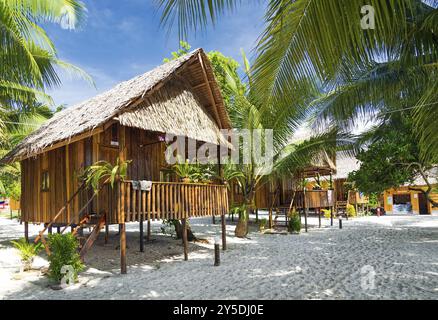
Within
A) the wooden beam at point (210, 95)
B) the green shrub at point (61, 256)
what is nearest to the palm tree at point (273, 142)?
the wooden beam at point (210, 95)

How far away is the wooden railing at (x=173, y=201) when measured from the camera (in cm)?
732

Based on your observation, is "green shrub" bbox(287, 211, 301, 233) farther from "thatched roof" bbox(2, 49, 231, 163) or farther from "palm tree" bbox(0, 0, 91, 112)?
"palm tree" bbox(0, 0, 91, 112)

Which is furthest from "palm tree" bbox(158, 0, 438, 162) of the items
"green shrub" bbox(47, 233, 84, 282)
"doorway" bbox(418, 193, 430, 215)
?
"doorway" bbox(418, 193, 430, 215)

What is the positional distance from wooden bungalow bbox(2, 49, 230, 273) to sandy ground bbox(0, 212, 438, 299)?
0.97 m

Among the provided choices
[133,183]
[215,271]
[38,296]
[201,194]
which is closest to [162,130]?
[133,183]

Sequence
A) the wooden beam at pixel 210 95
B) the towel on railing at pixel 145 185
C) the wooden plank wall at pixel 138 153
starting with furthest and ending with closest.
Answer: the wooden beam at pixel 210 95 → the wooden plank wall at pixel 138 153 → the towel on railing at pixel 145 185

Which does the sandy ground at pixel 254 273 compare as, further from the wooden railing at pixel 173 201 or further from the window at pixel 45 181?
the window at pixel 45 181

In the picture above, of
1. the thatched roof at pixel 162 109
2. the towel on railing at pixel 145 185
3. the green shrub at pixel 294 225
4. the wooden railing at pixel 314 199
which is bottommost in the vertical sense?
the green shrub at pixel 294 225

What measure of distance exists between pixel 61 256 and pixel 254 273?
3.62 meters

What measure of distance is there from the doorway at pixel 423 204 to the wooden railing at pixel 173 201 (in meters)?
20.1

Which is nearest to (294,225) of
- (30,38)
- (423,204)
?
(30,38)

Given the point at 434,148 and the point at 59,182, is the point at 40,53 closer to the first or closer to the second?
the point at 59,182

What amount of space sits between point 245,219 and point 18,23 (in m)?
9.15
